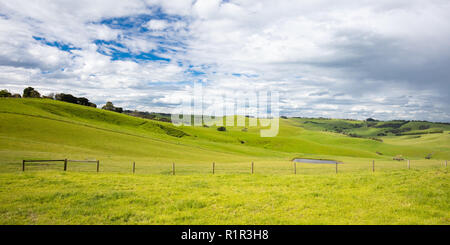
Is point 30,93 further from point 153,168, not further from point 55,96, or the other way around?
point 153,168

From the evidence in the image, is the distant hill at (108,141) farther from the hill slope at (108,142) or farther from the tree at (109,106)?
the tree at (109,106)

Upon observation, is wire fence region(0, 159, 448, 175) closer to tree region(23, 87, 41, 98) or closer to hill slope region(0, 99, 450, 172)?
hill slope region(0, 99, 450, 172)

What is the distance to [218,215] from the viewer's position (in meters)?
12.5

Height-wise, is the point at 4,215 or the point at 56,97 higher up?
the point at 56,97

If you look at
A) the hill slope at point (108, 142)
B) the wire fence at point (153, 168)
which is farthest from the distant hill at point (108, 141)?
the wire fence at point (153, 168)

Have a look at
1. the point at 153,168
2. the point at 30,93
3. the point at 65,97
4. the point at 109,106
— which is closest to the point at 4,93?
the point at 30,93

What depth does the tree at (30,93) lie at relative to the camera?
13402 cm

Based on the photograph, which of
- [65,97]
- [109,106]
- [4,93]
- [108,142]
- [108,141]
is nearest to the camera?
[108,142]

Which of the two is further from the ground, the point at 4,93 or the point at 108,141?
the point at 4,93

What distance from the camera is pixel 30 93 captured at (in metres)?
134

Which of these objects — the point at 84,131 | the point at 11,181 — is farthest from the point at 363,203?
the point at 84,131

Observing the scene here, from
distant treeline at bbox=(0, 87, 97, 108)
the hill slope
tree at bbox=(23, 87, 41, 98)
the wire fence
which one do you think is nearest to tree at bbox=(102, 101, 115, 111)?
distant treeline at bbox=(0, 87, 97, 108)
